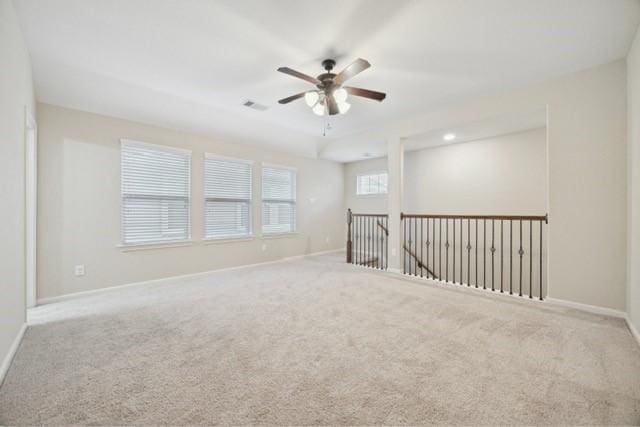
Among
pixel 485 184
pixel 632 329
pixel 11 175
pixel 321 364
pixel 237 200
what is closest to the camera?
pixel 321 364

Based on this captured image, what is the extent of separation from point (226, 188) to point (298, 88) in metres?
2.39

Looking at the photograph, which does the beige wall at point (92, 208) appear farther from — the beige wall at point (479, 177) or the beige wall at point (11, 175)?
the beige wall at point (479, 177)

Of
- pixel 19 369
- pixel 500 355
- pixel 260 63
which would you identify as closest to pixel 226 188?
pixel 260 63

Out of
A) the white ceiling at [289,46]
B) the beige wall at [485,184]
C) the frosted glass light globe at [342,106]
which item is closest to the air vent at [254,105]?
the white ceiling at [289,46]

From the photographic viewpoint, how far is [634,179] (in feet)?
8.40

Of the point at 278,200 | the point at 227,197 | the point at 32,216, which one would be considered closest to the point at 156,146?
the point at 227,197

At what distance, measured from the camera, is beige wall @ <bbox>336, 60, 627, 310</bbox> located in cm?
292

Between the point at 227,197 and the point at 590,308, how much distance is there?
539 cm

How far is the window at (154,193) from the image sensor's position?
3986 mm

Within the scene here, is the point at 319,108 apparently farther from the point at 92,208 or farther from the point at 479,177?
the point at 479,177

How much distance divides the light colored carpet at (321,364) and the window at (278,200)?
2.69 m

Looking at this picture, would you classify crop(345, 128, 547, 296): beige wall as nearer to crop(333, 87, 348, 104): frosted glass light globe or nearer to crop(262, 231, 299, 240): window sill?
crop(262, 231, 299, 240): window sill

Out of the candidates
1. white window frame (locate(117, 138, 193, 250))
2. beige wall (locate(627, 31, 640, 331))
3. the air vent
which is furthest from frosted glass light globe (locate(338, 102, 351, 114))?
white window frame (locate(117, 138, 193, 250))

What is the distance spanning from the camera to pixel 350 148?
6188mm
